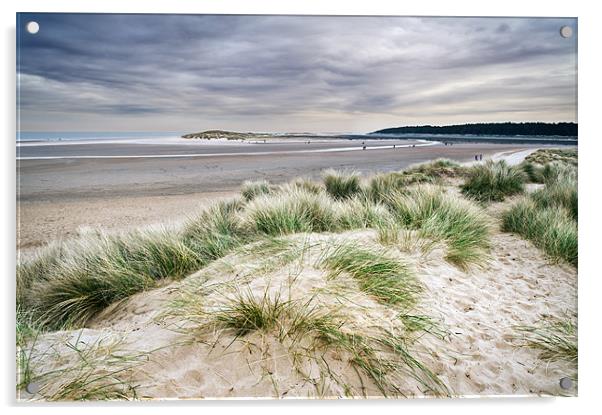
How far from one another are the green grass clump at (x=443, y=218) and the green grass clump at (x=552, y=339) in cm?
52

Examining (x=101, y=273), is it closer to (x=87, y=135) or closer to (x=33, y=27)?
(x=87, y=135)

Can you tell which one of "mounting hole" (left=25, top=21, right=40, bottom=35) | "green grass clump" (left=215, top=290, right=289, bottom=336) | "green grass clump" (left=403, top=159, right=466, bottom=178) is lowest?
"green grass clump" (left=215, top=290, right=289, bottom=336)

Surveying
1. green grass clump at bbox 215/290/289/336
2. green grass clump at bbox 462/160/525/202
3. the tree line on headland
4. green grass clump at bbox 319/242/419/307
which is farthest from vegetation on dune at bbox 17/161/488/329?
green grass clump at bbox 215/290/289/336

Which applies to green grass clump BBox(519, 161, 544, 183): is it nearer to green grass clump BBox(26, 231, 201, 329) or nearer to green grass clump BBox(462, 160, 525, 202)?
green grass clump BBox(462, 160, 525, 202)

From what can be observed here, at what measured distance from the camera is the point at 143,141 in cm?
278

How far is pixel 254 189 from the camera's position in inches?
114

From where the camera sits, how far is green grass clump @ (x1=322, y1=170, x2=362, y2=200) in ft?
9.78

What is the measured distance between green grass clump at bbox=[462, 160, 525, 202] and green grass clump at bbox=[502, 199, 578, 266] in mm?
142

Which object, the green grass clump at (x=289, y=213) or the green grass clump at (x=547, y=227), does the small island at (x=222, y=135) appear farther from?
the green grass clump at (x=547, y=227)

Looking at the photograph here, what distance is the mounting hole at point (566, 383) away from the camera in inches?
100.0
